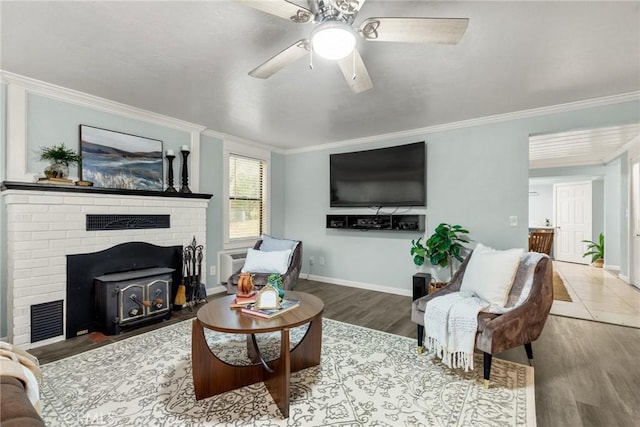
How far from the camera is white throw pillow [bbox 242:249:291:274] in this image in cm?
355

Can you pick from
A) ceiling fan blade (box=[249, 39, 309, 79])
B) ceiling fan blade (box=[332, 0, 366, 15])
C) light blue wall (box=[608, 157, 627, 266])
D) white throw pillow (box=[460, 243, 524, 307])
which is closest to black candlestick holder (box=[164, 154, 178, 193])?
ceiling fan blade (box=[249, 39, 309, 79])

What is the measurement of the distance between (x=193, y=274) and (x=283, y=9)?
320 cm

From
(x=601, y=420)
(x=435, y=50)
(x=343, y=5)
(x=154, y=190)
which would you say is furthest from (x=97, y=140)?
(x=601, y=420)

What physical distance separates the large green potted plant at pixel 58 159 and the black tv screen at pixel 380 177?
316cm

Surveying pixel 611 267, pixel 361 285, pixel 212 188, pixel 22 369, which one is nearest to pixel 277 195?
pixel 212 188

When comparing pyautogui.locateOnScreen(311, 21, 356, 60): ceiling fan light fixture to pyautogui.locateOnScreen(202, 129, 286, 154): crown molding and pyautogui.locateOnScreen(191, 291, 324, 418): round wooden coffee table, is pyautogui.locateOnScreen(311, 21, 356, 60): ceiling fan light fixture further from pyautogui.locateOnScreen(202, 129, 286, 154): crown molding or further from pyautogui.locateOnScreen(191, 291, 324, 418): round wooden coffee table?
pyautogui.locateOnScreen(202, 129, 286, 154): crown molding

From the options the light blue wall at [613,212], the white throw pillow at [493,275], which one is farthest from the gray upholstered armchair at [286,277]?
the light blue wall at [613,212]

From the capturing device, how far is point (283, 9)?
1391mm

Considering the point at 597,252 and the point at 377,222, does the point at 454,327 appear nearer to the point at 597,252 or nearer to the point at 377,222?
the point at 377,222

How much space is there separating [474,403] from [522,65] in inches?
95.0

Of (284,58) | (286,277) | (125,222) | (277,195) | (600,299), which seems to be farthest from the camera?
(277,195)

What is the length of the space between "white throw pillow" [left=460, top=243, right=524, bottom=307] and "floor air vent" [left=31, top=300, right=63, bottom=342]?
139 inches

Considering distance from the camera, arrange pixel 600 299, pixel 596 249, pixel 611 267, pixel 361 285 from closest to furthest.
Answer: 1. pixel 600 299
2. pixel 361 285
3. pixel 611 267
4. pixel 596 249

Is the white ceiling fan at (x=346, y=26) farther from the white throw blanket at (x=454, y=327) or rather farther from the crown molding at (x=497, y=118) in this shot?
the crown molding at (x=497, y=118)
